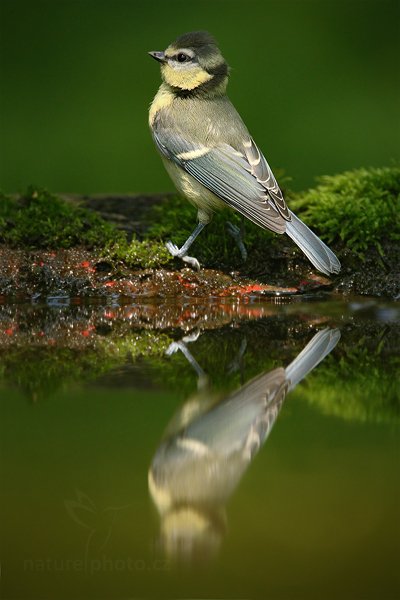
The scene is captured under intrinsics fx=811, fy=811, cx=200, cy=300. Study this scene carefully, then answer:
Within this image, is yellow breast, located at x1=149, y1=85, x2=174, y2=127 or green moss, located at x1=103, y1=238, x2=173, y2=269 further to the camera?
yellow breast, located at x1=149, y1=85, x2=174, y2=127

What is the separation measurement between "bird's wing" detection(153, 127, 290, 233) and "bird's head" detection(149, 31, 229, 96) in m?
0.27

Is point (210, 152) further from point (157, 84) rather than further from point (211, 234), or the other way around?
point (157, 84)

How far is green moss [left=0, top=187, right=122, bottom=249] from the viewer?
3.74 meters

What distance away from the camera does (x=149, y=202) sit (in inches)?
175

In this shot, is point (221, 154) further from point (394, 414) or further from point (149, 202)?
point (394, 414)

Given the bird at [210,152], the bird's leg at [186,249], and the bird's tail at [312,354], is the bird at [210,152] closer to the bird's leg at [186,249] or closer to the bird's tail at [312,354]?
the bird's leg at [186,249]

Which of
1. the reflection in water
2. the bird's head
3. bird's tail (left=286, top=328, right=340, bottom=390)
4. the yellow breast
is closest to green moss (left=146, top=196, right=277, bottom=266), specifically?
the yellow breast

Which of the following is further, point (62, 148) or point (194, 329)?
point (62, 148)

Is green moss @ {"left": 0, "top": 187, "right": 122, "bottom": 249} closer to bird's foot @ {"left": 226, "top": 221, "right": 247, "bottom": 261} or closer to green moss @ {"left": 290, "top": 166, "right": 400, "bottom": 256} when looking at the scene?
bird's foot @ {"left": 226, "top": 221, "right": 247, "bottom": 261}

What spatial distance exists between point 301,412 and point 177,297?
174cm

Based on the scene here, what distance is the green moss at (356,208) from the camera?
12.4 feet

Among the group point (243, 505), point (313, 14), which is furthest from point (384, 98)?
point (243, 505)

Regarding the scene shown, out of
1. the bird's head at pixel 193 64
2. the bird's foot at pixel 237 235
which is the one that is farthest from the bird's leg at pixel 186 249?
the bird's head at pixel 193 64

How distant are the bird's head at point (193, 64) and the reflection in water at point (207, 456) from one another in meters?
2.19
